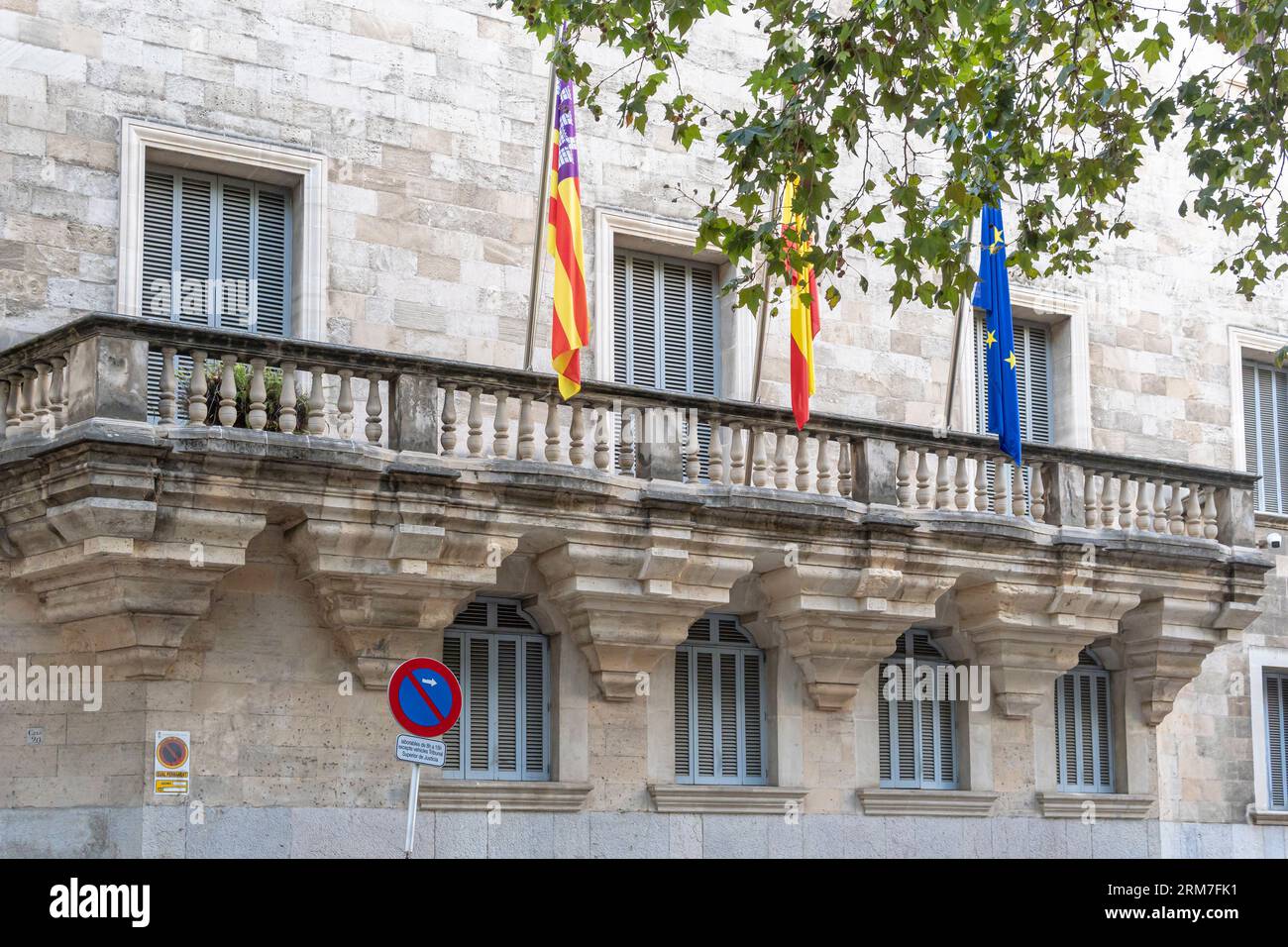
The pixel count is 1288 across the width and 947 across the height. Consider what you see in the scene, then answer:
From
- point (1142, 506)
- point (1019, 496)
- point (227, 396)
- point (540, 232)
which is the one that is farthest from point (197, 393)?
point (1142, 506)

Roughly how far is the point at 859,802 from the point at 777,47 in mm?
6906

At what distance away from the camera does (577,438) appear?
1454 centimetres

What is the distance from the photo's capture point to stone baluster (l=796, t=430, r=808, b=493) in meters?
15.6

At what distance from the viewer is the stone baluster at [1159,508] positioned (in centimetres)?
1766

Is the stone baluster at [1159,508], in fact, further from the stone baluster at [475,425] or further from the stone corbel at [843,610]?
the stone baluster at [475,425]

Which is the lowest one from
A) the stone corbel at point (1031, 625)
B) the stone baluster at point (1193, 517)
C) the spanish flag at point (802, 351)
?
the stone corbel at point (1031, 625)

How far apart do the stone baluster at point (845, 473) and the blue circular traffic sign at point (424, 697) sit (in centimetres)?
487

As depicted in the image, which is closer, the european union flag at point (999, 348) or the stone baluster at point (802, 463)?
the stone baluster at point (802, 463)

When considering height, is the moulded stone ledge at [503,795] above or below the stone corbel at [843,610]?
below

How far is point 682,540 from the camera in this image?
14836mm

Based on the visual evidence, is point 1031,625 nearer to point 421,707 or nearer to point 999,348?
point 999,348

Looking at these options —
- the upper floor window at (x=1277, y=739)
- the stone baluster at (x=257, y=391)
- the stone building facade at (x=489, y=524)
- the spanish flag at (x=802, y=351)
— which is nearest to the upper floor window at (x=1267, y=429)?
the upper floor window at (x=1277, y=739)

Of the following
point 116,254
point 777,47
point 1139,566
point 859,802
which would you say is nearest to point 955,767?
point 859,802
